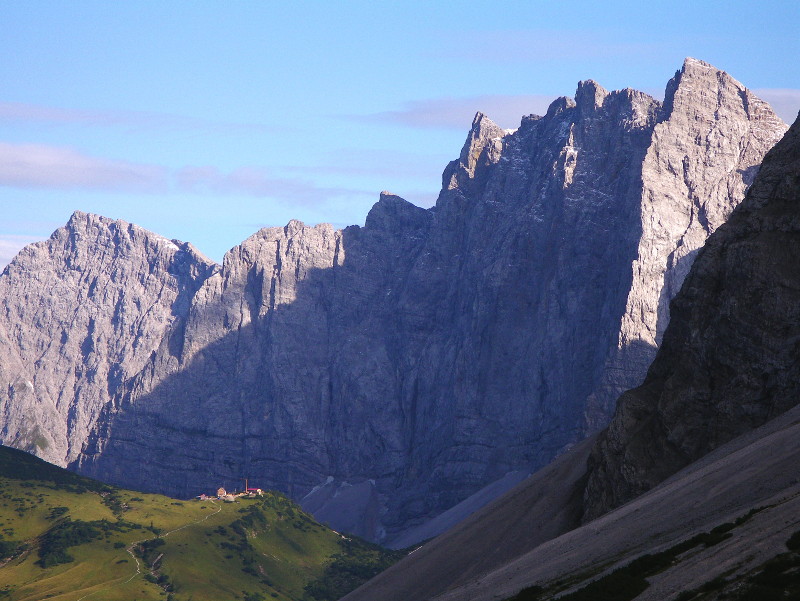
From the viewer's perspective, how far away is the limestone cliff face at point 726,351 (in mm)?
126625

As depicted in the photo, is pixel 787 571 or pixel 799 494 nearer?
pixel 787 571

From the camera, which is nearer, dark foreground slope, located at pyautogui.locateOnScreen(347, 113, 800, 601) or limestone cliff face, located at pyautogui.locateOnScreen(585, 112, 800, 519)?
dark foreground slope, located at pyautogui.locateOnScreen(347, 113, 800, 601)

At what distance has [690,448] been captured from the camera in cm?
13425

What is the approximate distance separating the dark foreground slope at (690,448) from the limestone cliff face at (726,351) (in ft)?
0.51

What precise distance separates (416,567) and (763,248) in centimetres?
6276

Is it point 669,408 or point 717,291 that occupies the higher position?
point 717,291

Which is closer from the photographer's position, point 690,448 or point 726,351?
point 726,351

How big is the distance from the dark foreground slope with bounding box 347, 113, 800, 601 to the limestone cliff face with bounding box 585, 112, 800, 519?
0.51ft

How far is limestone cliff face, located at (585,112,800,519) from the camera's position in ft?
415

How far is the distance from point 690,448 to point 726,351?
1134cm

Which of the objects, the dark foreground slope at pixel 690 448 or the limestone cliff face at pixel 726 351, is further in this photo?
the limestone cliff face at pixel 726 351

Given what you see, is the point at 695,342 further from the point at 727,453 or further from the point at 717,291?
the point at 727,453

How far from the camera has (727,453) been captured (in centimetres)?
11288

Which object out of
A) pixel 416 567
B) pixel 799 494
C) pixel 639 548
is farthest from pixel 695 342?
pixel 799 494
